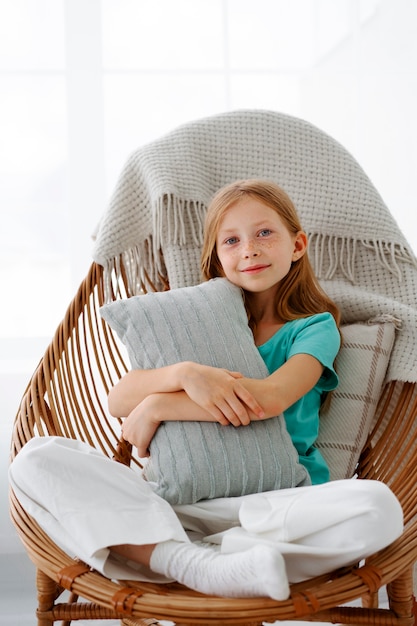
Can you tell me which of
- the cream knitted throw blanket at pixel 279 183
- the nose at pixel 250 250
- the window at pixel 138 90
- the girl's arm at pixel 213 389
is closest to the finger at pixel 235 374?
the girl's arm at pixel 213 389

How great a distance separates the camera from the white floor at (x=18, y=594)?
1755mm

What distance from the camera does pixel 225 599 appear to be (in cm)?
100

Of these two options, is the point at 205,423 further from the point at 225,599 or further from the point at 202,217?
the point at 202,217

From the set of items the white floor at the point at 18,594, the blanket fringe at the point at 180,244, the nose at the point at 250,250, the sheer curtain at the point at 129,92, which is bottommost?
the white floor at the point at 18,594

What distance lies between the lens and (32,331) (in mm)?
2248

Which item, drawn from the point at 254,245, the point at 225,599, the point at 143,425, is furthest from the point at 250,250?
the point at 225,599

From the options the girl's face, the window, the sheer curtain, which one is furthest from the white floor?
the girl's face

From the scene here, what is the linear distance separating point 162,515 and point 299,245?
24.0 inches

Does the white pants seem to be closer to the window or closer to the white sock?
the white sock

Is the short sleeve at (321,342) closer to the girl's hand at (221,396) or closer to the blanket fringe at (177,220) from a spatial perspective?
the girl's hand at (221,396)

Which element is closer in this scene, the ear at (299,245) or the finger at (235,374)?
the finger at (235,374)

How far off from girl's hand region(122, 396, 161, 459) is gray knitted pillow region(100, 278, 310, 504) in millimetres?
15

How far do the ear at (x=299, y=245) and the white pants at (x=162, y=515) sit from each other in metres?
0.50

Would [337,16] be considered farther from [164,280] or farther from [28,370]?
[28,370]
